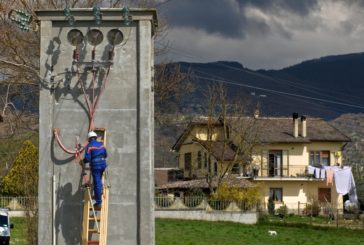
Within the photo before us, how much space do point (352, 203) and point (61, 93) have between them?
4875 centimetres

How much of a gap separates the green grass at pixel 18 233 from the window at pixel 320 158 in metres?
32.9

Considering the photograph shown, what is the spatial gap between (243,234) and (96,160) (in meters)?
24.6

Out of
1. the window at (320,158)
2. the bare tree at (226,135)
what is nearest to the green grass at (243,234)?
the bare tree at (226,135)

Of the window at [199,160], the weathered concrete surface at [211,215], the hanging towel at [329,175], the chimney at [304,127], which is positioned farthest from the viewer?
the chimney at [304,127]

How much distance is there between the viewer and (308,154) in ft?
223

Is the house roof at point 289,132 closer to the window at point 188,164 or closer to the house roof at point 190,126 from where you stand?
the house roof at point 190,126

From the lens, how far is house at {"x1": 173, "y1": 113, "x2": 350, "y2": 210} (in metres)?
65.1

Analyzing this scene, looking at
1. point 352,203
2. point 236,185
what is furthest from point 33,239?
point 352,203

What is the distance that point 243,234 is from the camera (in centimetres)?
3866

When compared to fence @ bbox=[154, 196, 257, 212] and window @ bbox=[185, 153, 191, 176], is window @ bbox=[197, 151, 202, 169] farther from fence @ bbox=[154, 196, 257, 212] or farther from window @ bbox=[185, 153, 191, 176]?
fence @ bbox=[154, 196, 257, 212]

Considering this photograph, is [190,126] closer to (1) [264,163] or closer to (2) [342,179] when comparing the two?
(1) [264,163]

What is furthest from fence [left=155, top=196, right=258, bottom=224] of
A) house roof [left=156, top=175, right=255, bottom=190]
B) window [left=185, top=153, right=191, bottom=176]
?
window [left=185, top=153, right=191, bottom=176]

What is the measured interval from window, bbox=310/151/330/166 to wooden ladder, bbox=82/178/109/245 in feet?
177

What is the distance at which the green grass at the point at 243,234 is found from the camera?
114ft
